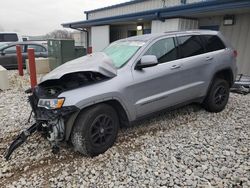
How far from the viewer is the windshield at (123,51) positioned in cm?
355

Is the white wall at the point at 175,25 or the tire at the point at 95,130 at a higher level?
the white wall at the point at 175,25

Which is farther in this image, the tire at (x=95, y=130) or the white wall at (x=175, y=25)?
the white wall at (x=175, y=25)

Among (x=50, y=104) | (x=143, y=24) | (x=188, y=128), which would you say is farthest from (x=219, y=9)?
(x=50, y=104)

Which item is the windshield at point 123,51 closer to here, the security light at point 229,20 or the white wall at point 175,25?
the white wall at point 175,25

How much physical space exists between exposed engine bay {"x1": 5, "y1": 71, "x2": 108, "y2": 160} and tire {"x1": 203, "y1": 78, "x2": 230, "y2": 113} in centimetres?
258

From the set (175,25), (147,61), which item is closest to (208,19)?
(175,25)

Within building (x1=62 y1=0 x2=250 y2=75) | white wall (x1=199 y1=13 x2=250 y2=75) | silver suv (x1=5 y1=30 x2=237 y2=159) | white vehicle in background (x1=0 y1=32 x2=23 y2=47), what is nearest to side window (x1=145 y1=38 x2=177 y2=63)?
silver suv (x1=5 y1=30 x2=237 y2=159)

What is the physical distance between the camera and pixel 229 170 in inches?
114

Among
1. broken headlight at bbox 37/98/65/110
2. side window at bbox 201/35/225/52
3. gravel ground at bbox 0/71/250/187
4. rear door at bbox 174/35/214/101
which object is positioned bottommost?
gravel ground at bbox 0/71/250/187

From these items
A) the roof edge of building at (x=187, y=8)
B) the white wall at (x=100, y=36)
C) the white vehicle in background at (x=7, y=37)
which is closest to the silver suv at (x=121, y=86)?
the roof edge of building at (x=187, y=8)

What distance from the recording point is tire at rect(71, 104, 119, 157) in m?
2.97

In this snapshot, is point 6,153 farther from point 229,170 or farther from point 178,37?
point 178,37

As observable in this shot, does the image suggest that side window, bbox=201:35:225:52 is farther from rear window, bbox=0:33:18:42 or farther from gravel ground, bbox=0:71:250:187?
rear window, bbox=0:33:18:42

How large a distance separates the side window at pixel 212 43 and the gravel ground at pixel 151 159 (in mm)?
1486
